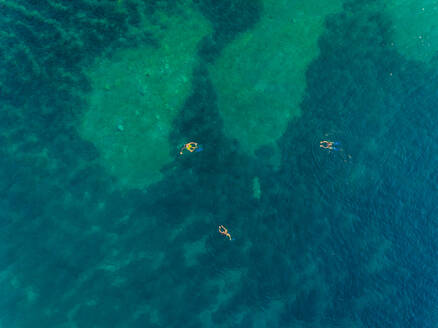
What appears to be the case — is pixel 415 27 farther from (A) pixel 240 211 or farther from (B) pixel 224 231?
(B) pixel 224 231

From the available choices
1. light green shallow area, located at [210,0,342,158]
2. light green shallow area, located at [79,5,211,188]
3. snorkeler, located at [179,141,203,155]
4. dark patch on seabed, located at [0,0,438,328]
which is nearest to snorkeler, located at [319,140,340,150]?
dark patch on seabed, located at [0,0,438,328]

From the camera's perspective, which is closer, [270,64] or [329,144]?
[270,64]

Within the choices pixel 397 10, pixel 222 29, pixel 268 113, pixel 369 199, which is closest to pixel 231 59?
pixel 222 29

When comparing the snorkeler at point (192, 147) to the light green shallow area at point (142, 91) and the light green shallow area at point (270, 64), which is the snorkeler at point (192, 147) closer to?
the light green shallow area at point (142, 91)

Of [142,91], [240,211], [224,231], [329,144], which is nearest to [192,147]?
[142,91]

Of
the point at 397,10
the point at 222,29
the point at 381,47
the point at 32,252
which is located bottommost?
the point at 32,252

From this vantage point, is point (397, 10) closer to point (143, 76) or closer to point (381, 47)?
point (381, 47)

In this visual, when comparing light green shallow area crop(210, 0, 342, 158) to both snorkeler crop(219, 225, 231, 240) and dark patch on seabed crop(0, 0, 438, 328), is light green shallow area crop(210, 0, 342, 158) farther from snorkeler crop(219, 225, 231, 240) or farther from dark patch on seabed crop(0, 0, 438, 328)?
snorkeler crop(219, 225, 231, 240)
